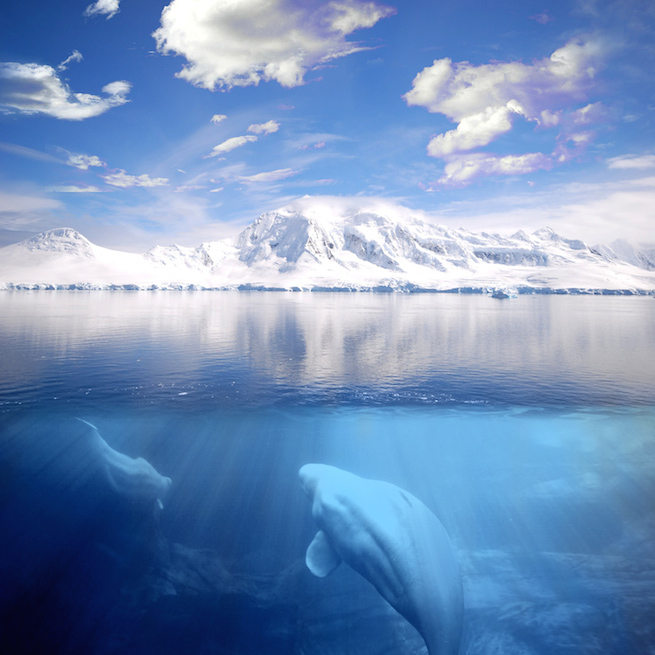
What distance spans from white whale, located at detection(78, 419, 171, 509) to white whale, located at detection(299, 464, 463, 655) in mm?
6061

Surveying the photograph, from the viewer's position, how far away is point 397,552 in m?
9.76

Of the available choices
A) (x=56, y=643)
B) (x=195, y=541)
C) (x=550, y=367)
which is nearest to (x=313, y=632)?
(x=195, y=541)

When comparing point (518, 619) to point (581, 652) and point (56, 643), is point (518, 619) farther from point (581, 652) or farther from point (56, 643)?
point (56, 643)

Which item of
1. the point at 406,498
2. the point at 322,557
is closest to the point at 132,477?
the point at 322,557

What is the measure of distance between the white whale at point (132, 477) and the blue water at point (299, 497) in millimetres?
388

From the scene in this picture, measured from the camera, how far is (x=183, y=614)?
11961 mm

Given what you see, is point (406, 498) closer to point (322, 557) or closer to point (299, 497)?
point (322, 557)

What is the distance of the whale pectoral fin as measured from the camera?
10406 mm

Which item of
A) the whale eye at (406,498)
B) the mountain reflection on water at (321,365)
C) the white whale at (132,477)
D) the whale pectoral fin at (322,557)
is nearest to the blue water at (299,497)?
the mountain reflection on water at (321,365)

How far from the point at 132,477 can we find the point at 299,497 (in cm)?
635

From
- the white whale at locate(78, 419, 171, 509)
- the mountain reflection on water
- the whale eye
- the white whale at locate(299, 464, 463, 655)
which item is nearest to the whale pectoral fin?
the white whale at locate(299, 464, 463, 655)

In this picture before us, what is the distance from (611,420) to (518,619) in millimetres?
7493

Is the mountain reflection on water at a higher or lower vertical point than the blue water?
higher

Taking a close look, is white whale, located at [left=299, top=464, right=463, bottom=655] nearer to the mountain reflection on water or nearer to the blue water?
the blue water
